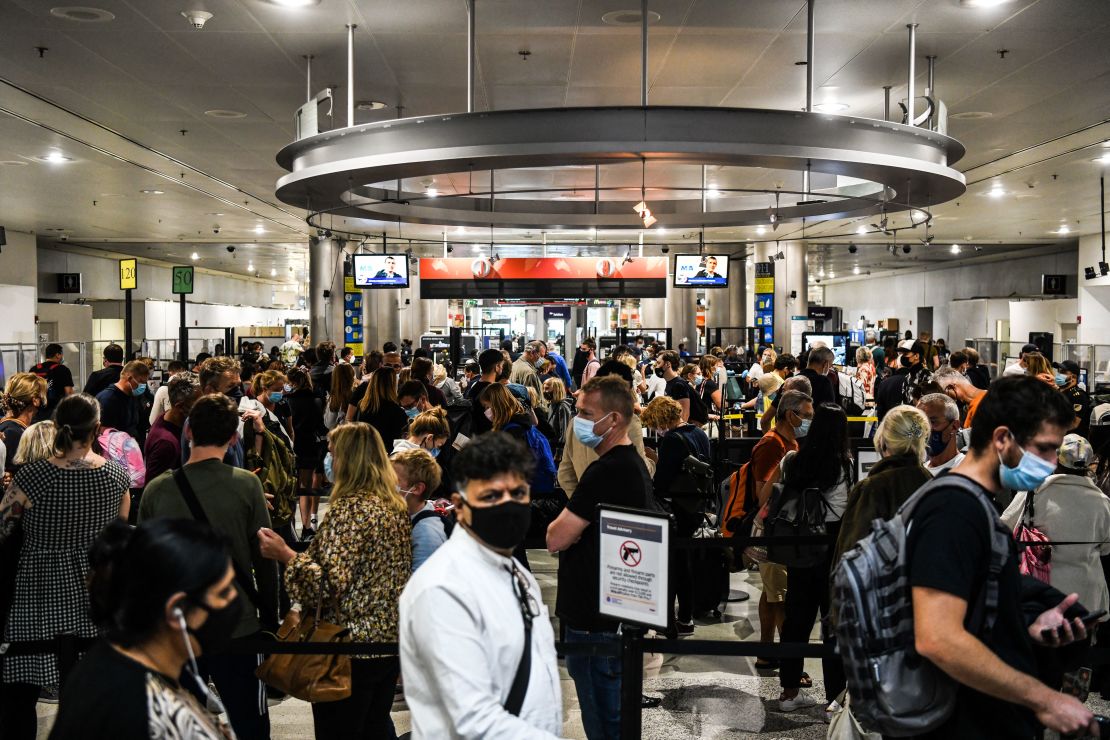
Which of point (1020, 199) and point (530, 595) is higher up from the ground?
point (1020, 199)

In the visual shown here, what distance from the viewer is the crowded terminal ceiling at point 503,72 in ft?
24.2

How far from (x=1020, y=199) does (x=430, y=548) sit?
1760 cm

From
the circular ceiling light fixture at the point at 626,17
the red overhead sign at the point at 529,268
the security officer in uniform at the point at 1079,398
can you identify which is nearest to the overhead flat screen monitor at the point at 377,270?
the red overhead sign at the point at 529,268

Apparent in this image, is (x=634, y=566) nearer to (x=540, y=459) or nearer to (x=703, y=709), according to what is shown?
(x=703, y=709)

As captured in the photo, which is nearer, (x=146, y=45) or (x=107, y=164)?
(x=146, y=45)

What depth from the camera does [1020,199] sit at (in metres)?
18.0

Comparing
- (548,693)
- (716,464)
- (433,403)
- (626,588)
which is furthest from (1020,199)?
(548,693)

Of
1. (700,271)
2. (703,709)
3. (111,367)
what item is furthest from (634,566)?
(700,271)

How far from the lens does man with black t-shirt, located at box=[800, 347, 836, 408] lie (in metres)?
9.55

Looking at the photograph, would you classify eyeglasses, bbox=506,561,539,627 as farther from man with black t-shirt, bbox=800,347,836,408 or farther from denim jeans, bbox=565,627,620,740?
man with black t-shirt, bbox=800,347,836,408

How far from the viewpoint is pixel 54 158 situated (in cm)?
1321

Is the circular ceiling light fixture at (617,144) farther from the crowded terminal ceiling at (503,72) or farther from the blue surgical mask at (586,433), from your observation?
the blue surgical mask at (586,433)

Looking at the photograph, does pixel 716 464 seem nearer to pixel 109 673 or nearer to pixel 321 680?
pixel 321 680

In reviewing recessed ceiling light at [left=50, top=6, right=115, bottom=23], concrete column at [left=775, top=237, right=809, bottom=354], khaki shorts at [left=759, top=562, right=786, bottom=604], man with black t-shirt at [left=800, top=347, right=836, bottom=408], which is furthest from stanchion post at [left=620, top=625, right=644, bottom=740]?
concrete column at [left=775, top=237, right=809, bottom=354]
